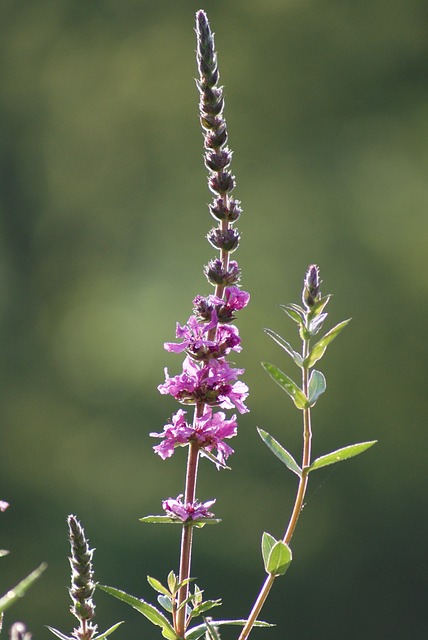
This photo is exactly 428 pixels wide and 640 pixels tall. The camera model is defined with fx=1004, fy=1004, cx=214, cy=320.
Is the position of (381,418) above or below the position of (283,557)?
below

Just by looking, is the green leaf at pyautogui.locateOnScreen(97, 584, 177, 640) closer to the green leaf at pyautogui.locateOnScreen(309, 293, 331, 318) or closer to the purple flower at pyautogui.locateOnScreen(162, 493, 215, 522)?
the purple flower at pyautogui.locateOnScreen(162, 493, 215, 522)

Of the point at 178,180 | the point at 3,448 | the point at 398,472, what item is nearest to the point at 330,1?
the point at 178,180

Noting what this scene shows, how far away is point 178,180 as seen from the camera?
6.86 m

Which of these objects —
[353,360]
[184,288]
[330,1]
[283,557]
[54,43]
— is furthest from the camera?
[54,43]

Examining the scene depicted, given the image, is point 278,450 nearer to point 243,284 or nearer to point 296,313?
point 296,313

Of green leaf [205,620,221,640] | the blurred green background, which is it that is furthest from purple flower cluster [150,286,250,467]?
the blurred green background

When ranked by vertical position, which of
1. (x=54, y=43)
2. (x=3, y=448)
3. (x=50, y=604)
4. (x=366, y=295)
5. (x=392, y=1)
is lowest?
(x=50, y=604)

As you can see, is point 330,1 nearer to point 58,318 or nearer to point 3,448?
point 58,318

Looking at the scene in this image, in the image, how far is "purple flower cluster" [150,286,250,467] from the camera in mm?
676

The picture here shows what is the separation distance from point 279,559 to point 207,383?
124mm

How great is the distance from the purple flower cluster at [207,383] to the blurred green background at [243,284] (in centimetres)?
489

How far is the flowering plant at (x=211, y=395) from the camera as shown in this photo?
653 millimetres

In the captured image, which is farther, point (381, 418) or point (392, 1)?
point (392, 1)

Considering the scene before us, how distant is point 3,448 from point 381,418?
2509 millimetres
